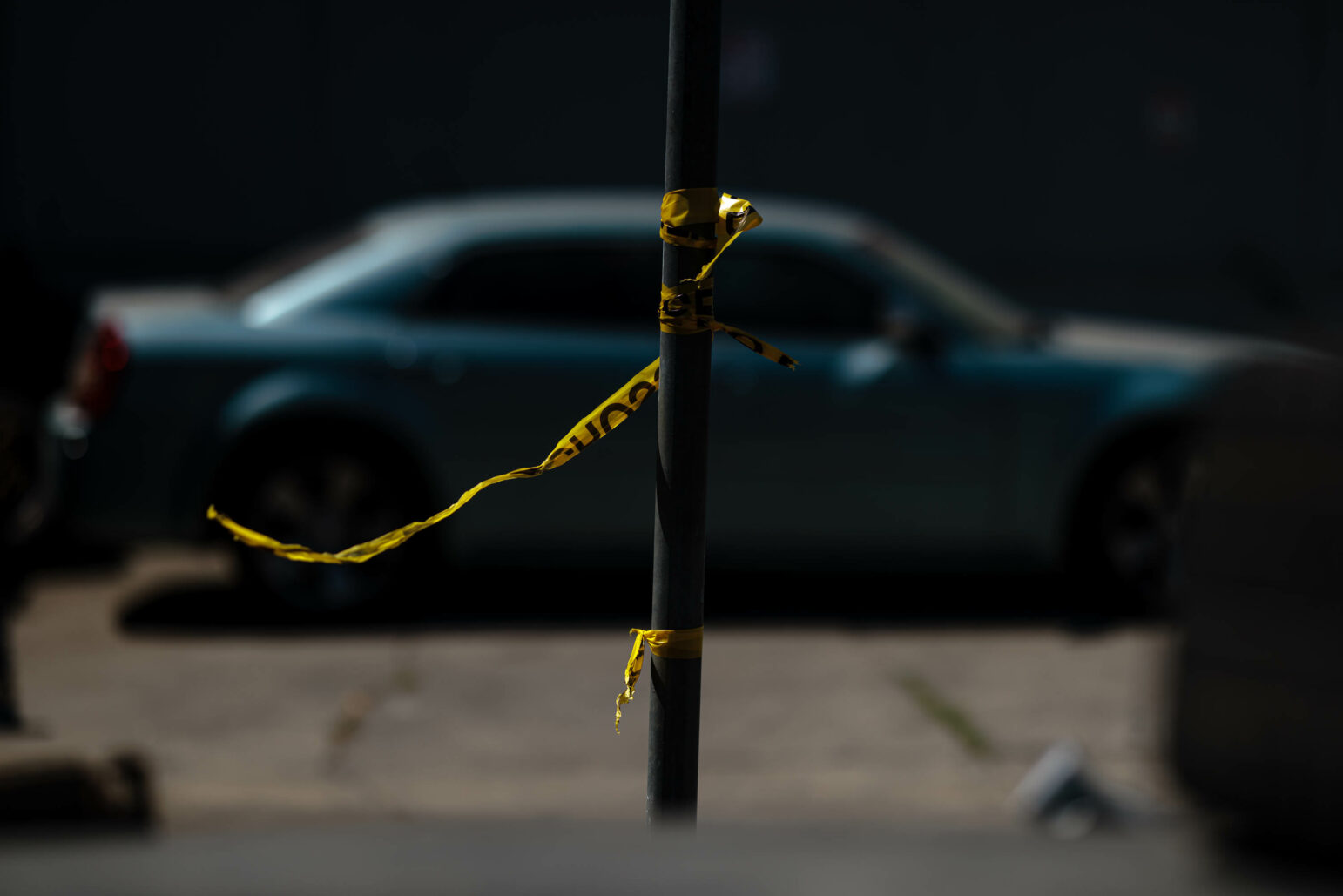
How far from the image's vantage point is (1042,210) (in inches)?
513

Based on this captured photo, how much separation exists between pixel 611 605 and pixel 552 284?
1357 millimetres

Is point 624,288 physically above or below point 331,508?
above

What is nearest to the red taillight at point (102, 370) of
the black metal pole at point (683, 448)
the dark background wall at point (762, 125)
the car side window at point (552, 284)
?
the car side window at point (552, 284)

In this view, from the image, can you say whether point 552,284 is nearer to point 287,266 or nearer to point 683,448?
point 287,266

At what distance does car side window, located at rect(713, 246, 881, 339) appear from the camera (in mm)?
6801

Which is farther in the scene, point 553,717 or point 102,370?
point 102,370

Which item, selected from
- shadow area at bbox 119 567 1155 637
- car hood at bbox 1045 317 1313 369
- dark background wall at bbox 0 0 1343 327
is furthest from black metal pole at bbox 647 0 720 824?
dark background wall at bbox 0 0 1343 327

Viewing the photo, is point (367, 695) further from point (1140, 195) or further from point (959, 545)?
point (1140, 195)

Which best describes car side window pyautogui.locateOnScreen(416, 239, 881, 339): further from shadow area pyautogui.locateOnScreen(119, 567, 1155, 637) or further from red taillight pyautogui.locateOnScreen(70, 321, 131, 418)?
red taillight pyautogui.locateOnScreen(70, 321, 131, 418)

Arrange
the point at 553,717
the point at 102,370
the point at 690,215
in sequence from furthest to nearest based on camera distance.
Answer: the point at 102,370
the point at 553,717
the point at 690,215

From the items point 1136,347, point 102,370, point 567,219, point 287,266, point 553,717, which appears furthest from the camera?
point 287,266

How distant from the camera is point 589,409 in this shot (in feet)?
21.5

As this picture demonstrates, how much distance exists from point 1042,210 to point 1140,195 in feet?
2.61

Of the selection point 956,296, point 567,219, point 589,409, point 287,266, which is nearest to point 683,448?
point 589,409
